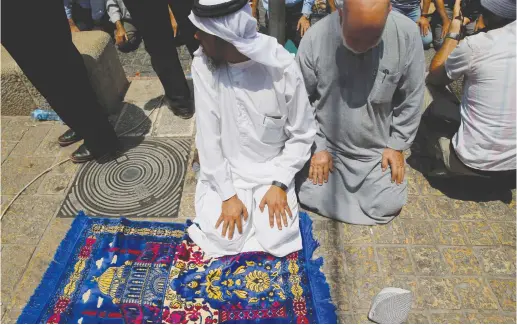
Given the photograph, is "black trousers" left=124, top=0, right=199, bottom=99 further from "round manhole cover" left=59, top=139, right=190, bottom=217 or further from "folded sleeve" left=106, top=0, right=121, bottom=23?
"folded sleeve" left=106, top=0, right=121, bottom=23

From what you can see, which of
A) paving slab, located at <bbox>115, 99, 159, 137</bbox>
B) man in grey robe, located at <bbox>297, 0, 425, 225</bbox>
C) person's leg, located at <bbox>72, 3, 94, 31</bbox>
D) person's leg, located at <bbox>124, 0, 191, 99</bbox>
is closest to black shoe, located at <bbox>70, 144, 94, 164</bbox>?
paving slab, located at <bbox>115, 99, 159, 137</bbox>

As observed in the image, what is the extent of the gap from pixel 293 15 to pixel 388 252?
4000mm

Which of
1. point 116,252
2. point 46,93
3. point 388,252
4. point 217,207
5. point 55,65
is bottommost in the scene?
point 388,252

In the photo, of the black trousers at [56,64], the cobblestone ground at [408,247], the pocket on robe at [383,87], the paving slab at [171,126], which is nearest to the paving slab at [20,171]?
the cobblestone ground at [408,247]

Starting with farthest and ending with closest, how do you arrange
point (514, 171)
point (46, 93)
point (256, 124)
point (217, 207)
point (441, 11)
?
point (441, 11) → point (46, 93) → point (514, 171) → point (217, 207) → point (256, 124)

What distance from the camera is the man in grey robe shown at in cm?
235

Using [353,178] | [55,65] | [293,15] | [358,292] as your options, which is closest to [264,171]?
[353,178]

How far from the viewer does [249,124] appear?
244 centimetres

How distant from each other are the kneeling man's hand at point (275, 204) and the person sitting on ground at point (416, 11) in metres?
3.55

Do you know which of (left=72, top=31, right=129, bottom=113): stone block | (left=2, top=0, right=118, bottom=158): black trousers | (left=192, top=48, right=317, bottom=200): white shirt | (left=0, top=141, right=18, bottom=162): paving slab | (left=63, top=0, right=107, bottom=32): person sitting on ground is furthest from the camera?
(left=63, top=0, right=107, bottom=32): person sitting on ground

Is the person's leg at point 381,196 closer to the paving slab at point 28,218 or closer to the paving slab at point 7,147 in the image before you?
the paving slab at point 28,218

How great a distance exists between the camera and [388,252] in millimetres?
2721

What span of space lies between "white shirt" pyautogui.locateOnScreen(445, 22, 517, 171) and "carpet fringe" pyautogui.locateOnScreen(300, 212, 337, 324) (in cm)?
134

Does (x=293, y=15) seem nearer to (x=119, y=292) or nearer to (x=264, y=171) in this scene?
(x=264, y=171)
